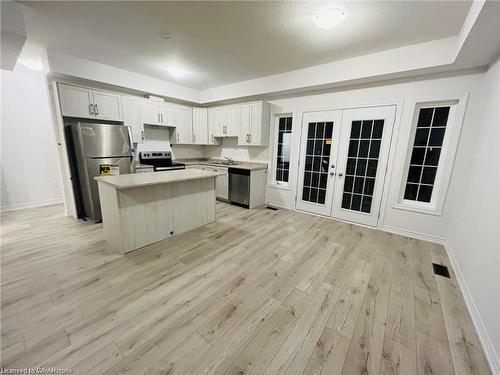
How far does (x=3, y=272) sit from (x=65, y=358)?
1.70 m

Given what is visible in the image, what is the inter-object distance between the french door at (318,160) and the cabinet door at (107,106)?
3.73 meters

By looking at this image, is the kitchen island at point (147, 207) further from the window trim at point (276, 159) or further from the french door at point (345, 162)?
the french door at point (345, 162)

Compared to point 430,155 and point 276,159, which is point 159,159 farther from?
point 430,155

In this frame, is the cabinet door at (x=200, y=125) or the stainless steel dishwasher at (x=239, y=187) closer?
the stainless steel dishwasher at (x=239, y=187)

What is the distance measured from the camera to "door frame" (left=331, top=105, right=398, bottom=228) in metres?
3.27

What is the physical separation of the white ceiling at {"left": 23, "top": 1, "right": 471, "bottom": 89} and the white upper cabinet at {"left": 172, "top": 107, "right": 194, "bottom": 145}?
59.8 inches

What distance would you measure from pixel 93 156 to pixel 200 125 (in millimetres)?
2621

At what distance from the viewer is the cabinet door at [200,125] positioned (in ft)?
17.5

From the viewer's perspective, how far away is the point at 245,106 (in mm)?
4621

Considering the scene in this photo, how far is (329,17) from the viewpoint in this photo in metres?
2.09

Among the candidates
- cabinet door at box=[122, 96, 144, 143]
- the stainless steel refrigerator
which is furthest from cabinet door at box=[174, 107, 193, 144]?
the stainless steel refrigerator

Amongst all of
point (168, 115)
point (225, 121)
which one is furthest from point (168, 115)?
point (225, 121)

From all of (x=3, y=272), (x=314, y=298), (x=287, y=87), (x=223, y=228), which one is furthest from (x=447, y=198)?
(x=3, y=272)

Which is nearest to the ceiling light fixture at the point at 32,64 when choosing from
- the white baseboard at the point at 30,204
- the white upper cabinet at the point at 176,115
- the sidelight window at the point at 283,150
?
the white upper cabinet at the point at 176,115
